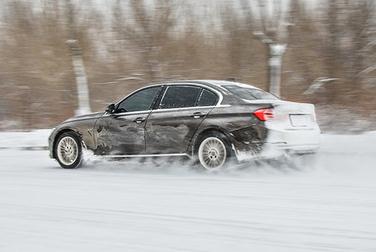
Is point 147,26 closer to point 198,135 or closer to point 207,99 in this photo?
point 207,99

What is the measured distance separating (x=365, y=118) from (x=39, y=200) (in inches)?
565

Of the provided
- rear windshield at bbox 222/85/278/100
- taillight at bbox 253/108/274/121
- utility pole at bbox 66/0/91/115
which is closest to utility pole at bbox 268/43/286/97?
utility pole at bbox 66/0/91/115

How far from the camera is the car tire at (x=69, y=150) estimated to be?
10.3 metres

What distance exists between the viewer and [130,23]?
83.0 feet

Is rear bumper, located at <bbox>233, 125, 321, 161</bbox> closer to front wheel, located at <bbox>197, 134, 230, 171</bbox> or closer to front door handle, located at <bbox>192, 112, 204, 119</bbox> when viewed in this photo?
front wheel, located at <bbox>197, 134, 230, 171</bbox>

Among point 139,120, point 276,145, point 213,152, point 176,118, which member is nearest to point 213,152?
point 213,152

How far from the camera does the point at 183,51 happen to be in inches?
1055

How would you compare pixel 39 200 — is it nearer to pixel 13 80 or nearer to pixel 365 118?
pixel 365 118

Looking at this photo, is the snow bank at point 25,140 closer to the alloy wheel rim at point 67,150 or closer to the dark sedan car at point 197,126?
the alloy wheel rim at point 67,150

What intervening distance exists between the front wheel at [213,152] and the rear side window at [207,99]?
0.59 m

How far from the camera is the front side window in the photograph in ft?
31.9

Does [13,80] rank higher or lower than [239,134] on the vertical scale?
higher

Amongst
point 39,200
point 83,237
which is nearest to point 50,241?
point 83,237

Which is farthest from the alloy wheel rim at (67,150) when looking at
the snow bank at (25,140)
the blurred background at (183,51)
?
the blurred background at (183,51)
